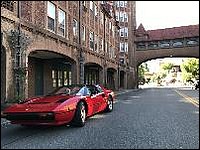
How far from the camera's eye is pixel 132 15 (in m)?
63.3

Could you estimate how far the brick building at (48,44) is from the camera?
13.6 metres

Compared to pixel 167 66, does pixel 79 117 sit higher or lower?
lower

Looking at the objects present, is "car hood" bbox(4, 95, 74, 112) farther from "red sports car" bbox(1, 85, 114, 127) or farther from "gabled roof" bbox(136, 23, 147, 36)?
"gabled roof" bbox(136, 23, 147, 36)

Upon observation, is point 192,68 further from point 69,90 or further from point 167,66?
point 167,66

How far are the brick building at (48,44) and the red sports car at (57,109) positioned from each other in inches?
169

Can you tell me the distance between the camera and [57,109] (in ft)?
25.1

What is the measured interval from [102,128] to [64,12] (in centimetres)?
1334

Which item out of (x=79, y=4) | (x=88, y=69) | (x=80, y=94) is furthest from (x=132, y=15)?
(x=80, y=94)

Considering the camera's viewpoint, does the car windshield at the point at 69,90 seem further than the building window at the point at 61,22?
No

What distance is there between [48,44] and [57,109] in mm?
9926

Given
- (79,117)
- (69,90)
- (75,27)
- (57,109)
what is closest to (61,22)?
(75,27)

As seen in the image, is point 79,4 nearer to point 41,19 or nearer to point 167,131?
point 41,19

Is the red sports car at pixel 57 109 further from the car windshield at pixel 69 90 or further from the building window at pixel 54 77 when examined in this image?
the building window at pixel 54 77

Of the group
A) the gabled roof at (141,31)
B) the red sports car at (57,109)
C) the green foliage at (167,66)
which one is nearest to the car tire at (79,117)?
the red sports car at (57,109)
